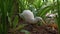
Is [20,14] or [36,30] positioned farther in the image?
[20,14]

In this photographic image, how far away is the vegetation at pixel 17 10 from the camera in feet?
4.07

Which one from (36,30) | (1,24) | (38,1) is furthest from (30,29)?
(38,1)

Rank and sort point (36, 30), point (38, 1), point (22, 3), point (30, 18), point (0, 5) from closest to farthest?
point (0, 5) < point (36, 30) < point (30, 18) < point (22, 3) < point (38, 1)

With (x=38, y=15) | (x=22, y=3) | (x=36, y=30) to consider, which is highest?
(x=22, y=3)

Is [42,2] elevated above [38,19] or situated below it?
above

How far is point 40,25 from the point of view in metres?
1.54

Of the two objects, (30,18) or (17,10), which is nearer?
(30,18)

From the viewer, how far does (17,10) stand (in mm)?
1679

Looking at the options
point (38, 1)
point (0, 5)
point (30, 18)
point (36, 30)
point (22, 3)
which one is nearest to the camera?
point (0, 5)

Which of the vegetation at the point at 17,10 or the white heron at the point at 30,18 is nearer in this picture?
the vegetation at the point at 17,10

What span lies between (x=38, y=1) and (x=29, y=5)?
0.15 metres

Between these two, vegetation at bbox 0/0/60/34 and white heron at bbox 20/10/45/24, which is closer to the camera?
vegetation at bbox 0/0/60/34

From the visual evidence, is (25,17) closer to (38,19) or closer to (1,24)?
(38,19)

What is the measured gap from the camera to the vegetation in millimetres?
1239
